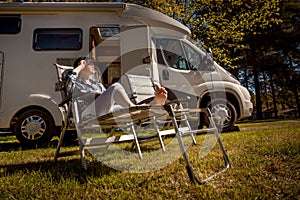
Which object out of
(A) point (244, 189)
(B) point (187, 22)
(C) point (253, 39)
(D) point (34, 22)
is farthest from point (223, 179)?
(C) point (253, 39)

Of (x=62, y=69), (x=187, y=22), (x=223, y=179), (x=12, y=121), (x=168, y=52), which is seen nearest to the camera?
(x=223, y=179)

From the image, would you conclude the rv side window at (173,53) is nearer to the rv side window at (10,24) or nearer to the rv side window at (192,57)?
the rv side window at (192,57)

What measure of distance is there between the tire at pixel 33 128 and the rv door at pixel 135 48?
1.85 metres

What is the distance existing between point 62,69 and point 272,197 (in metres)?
3.08

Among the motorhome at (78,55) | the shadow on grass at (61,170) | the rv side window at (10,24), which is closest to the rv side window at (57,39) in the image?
the motorhome at (78,55)

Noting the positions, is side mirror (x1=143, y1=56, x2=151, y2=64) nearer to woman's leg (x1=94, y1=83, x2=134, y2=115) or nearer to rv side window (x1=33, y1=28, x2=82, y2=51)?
rv side window (x1=33, y1=28, x2=82, y2=51)

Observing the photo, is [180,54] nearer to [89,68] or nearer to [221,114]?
[221,114]

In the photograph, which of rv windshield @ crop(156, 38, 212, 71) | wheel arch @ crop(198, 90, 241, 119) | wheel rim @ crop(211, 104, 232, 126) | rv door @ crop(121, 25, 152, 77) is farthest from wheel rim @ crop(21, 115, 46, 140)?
wheel rim @ crop(211, 104, 232, 126)

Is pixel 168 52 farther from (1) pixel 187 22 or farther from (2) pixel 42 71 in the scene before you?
(1) pixel 187 22

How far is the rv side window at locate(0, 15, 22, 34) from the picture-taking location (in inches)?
201

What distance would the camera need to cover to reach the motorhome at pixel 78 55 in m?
4.85

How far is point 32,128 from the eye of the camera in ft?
15.8

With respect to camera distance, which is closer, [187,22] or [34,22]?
[34,22]

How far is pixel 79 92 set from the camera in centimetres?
278
